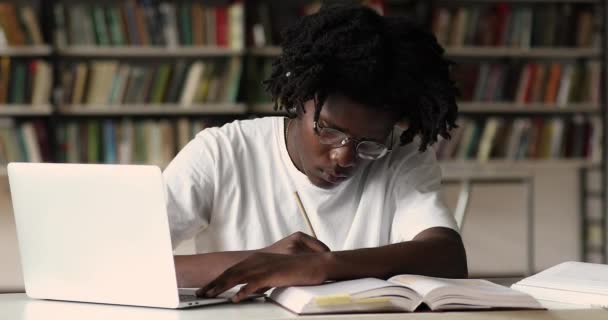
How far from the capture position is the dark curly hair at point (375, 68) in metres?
1.63

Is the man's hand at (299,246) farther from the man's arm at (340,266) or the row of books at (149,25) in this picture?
the row of books at (149,25)

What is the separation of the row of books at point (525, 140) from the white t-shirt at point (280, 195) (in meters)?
2.77

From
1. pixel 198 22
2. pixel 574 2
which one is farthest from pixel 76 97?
pixel 574 2

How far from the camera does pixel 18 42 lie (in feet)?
13.5

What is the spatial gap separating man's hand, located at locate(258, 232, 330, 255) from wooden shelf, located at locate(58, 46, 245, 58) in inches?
114

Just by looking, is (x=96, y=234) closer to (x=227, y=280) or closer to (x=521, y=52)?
(x=227, y=280)

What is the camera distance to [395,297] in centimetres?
119

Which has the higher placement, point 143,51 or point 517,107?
point 143,51

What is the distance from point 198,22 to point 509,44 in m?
1.58

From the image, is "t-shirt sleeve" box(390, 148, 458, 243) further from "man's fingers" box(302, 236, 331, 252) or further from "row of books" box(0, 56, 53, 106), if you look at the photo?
"row of books" box(0, 56, 53, 106)

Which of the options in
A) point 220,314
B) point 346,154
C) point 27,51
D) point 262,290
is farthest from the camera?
point 27,51

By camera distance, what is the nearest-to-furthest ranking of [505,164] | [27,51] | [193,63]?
[27,51] < [193,63] < [505,164]

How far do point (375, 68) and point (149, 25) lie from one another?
2792 millimetres

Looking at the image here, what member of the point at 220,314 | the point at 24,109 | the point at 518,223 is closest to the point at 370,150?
the point at 220,314
